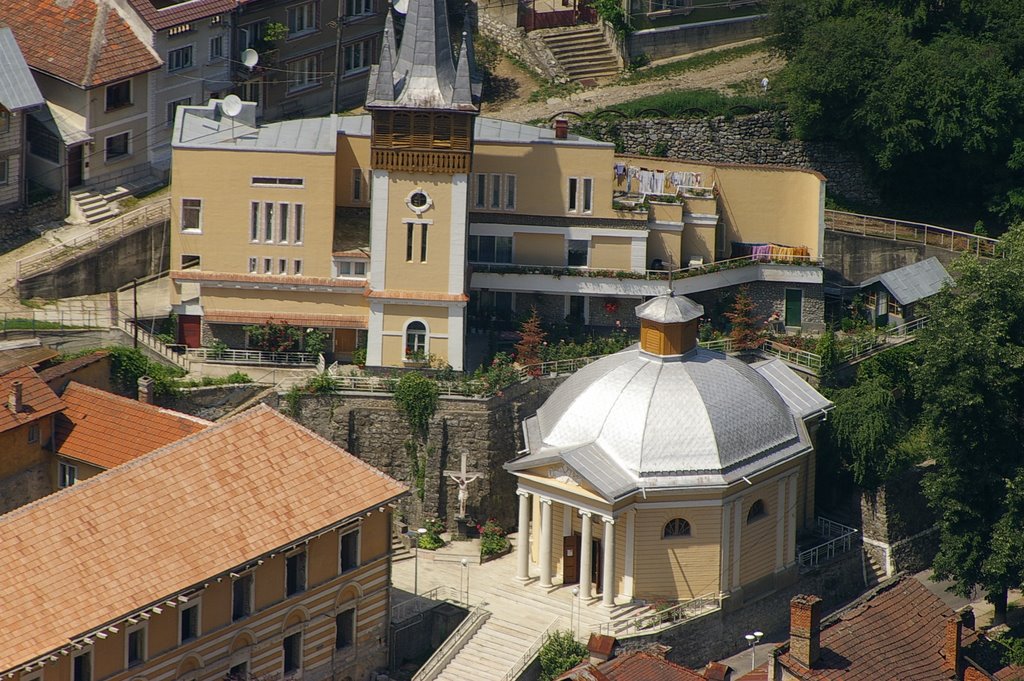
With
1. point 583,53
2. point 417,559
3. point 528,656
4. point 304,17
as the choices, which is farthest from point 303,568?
point 583,53

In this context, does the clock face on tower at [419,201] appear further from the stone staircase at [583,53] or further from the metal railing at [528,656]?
the stone staircase at [583,53]

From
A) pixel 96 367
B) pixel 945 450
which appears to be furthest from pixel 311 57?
pixel 945 450

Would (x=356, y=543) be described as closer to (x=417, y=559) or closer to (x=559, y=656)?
(x=417, y=559)

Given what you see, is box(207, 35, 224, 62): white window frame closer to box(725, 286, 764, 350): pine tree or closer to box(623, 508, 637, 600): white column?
box(725, 286, 764, 350): pine tree

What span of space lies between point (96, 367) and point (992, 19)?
44.1 metres

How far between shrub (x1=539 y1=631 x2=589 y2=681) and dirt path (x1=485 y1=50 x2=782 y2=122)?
32404 mm

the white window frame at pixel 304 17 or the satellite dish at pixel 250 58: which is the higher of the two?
the white window frame at pixel 304 17

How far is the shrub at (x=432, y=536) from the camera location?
10738 cm

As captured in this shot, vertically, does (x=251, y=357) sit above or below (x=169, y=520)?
above

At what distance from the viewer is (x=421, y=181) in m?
108

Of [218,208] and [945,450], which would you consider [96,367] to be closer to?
[218,208]

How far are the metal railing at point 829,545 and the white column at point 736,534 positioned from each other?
14.3 ft

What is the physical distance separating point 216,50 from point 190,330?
52.6ft

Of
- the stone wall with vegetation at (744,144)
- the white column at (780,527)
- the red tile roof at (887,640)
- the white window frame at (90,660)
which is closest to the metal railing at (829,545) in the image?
the white column at (780,527)
